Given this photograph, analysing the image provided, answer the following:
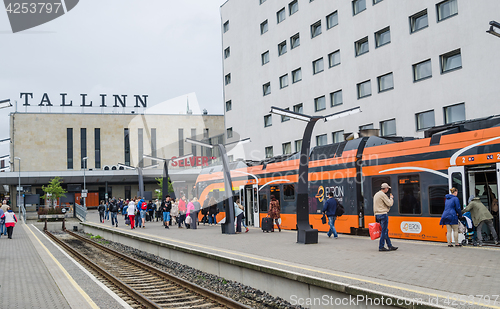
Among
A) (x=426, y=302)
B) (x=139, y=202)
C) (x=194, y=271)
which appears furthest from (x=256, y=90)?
(x=426, y=302)

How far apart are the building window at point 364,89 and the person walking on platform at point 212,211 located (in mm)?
11978

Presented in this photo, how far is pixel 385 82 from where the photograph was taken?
27.7 metres

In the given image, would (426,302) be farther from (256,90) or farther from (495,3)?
(256,90)

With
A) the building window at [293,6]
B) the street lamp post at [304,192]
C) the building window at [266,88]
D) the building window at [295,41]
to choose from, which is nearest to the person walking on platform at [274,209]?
the street lamp post at [304,192]

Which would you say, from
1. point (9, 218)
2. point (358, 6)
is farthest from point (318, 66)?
point (9, 218)

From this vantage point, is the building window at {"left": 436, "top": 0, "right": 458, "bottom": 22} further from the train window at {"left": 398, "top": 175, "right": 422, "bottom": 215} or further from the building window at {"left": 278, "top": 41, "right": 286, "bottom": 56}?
the building window at {"left": 278, "top": 41, "right": 286, "bottom": 56}

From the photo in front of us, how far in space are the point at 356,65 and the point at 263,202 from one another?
517 inches

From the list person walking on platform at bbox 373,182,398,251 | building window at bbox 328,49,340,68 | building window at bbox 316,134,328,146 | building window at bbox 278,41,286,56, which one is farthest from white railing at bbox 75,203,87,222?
person walking on platform at bbox 373,182,398,251

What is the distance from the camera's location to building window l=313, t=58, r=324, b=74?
109 feet

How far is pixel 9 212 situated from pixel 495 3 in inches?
1031

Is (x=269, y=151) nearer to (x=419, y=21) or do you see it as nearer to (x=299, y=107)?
(x=299, y=107)

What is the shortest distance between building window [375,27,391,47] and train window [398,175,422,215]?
16068 millimetres

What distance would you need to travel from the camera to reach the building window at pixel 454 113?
74.4 feet

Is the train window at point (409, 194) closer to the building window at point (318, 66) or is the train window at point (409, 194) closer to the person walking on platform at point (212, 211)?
the person walking on platform at point (212, 211)
